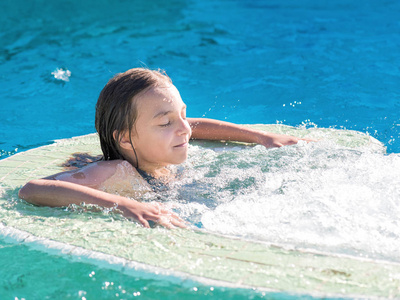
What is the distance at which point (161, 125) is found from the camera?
2.67 m

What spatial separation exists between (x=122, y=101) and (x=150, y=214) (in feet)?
2.14

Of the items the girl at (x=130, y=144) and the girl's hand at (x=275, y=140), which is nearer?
the girl at (x=130, y=144)

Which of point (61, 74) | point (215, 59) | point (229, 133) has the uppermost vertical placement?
point (215, 59)

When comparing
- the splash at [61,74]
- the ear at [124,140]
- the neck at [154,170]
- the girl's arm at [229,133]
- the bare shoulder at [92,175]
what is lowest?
the splash at [61,74]

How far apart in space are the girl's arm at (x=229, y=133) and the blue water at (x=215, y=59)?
106cm

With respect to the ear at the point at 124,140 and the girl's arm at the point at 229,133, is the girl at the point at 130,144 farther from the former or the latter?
the girl's arm at the point at 229,133

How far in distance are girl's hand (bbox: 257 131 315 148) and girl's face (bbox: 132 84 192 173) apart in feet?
2.82

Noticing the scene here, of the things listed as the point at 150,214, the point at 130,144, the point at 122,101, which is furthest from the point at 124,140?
the point at 150,214

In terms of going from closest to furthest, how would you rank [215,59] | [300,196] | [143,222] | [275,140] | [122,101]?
1. [143,222]
2. [300,196]
3. [122,101]
4. [275,140]
5. [215,59]

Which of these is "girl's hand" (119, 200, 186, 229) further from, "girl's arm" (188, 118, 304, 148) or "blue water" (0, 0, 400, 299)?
"blue water" (0, 0, 400, 299)

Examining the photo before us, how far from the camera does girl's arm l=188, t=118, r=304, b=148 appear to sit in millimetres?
3459

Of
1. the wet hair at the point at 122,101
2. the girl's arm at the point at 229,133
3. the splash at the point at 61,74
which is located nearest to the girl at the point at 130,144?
the wet hair at the point at 122,101

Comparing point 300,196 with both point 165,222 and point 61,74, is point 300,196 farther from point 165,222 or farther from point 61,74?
point 61,74

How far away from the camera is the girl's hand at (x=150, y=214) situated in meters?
2.22
